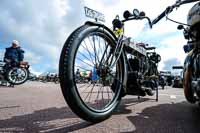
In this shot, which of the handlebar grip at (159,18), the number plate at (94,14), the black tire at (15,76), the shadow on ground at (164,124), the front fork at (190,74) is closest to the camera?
the shadow on ground at (164,124)

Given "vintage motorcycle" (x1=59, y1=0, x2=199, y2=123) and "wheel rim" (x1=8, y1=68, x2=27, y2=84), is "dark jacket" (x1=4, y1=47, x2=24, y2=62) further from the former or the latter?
"vintage motorcycle" (x1=59, y1=0, x2=199, y2=123)

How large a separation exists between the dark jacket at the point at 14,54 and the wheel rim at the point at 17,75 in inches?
17.9

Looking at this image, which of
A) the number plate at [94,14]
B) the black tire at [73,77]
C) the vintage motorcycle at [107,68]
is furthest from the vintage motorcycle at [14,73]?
the black tire at [73,77]

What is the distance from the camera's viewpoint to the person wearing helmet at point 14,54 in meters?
10.5

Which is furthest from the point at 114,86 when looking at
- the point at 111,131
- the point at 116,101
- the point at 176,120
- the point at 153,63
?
the point at 153,63

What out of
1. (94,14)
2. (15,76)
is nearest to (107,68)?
(94,14)

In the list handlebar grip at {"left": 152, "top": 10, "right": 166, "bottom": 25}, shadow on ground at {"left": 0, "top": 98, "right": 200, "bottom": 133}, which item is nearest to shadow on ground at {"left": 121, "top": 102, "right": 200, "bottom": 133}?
shadow on ground at {"left": 0, "top": 98, "right": 200, "bottom": 133}

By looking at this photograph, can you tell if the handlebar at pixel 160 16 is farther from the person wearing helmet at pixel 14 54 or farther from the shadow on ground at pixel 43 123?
the person wearing helmet at pixel 14 54

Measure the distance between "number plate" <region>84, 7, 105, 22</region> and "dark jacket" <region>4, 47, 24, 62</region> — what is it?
7.67m

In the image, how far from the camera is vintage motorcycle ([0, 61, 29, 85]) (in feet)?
33.7

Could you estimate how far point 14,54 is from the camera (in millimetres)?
10562

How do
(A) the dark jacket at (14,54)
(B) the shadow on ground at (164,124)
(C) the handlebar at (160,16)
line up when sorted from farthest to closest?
(A) the dark jacket at (14,54), (C) the handlebar at (160,16), (B) the shadow on ground at (164,124)

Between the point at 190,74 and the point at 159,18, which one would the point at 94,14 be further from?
the point at 190,74

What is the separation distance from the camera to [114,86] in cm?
394
